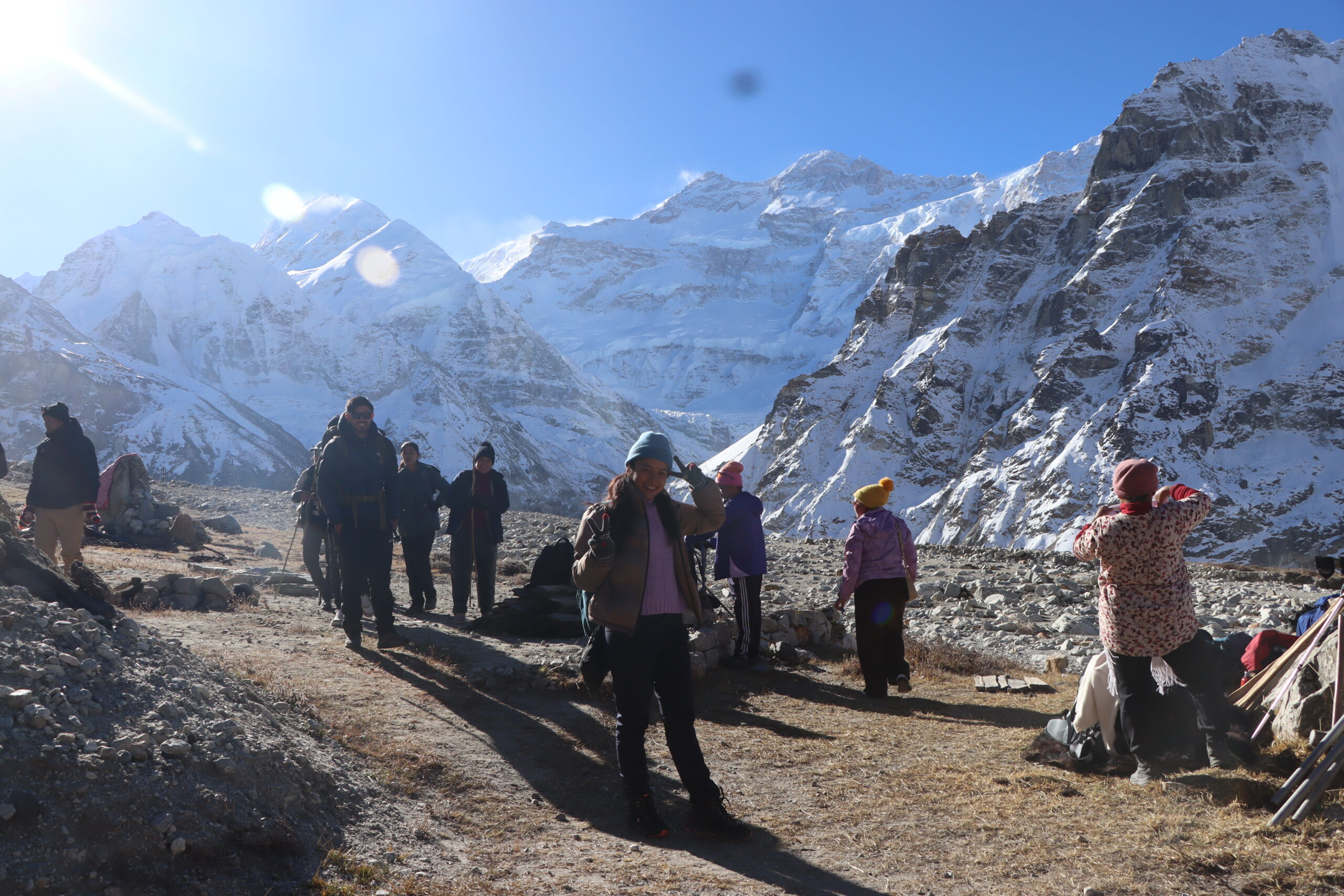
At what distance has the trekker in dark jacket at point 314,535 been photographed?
9250 mm

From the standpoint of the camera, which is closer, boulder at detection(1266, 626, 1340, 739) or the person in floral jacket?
the person in floral jacket

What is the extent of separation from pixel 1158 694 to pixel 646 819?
312 centimetres

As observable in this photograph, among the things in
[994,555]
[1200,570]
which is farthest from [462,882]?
[994,555]

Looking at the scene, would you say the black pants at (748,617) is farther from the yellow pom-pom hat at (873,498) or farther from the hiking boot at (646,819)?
the hiking boot at (646,819)

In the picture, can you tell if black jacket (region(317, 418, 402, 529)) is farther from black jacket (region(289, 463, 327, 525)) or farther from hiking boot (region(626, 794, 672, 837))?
hiking boot (region(626, 794, 672, 837))

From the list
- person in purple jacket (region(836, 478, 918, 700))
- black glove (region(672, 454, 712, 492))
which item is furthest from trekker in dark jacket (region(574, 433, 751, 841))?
person in purple jacket (region(836, 478, 918, 700))

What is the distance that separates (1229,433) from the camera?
74.0 m

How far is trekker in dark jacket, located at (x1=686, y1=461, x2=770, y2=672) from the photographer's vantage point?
8.12 m

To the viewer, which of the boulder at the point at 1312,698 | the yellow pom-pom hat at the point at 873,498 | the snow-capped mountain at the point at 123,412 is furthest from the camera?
the snow-capped mountain at the point at 123,412

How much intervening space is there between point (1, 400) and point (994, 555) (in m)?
133

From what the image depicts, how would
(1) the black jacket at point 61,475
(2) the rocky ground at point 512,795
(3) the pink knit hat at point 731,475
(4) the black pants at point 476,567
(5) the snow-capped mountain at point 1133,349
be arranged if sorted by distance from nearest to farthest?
(2) the rocky ground at point 512,795
(3) the pink knit hat at point 731,475
(1) the black jacket at point 61,475
(4) the black pants at point 476,567
(5) the snow-capped mountain at point 1133,349

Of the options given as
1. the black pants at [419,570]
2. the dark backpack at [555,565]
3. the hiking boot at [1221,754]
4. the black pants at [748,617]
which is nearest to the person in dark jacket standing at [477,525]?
the black pants at [419,570]

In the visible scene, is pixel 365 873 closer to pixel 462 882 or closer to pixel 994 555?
pixel 462 882

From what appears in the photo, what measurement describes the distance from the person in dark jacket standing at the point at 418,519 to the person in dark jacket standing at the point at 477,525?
340 mm
